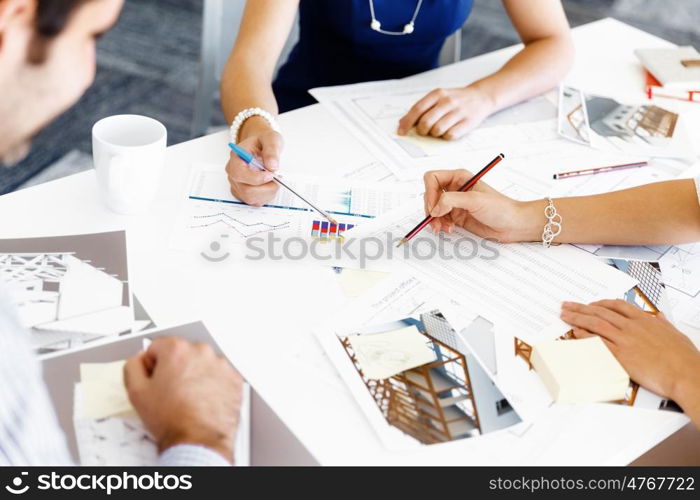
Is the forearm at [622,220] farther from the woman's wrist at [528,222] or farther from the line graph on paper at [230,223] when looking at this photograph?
the line graph on paper at [230,223]

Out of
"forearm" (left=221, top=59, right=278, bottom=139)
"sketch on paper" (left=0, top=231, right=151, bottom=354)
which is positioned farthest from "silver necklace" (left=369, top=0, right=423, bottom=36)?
"sketch on paper" (left=0, top=231, right=151, bottom=354)

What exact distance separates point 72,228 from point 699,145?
1086 mm

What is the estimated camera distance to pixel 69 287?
0.96 meters

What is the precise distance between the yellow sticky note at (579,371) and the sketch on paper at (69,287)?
0.48m

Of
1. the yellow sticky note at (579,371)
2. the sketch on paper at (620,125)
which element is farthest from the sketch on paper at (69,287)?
the sketch on paper at (620,125)

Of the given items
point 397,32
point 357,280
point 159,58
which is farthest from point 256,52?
point 159,58

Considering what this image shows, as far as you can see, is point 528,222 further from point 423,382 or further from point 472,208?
point 423,382

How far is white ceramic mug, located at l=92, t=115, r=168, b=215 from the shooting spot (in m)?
1.03

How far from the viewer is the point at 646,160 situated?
52.6 inches

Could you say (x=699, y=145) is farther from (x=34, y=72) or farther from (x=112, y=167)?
(x=34, y=72)

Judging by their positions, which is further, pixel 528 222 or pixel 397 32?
pixel 397 32

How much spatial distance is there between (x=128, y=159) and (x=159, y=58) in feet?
6.80

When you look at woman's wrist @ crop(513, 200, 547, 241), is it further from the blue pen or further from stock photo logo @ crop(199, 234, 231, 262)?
stock photo logo @ crop(199, 234, 231, 262)
